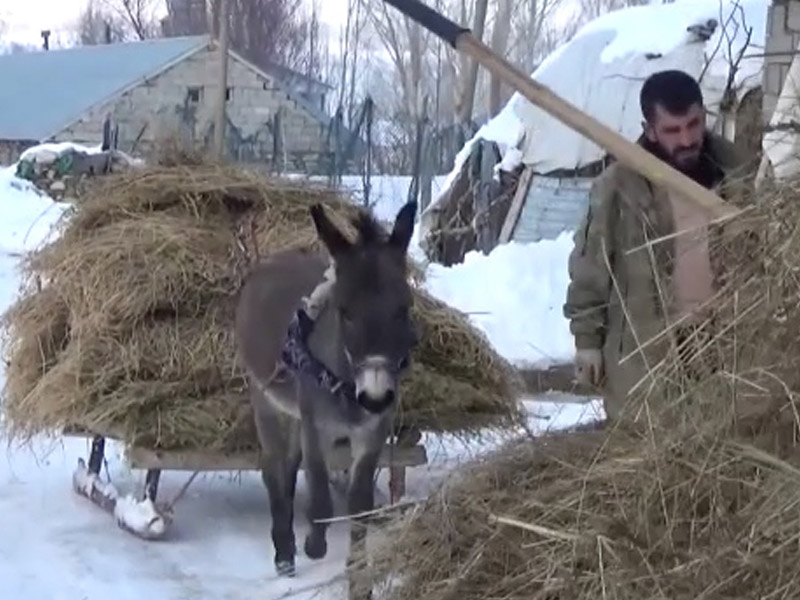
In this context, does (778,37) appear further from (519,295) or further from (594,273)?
(594,273)

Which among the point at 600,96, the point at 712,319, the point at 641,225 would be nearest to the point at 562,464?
the point at 712,319

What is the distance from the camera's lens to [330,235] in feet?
19.0

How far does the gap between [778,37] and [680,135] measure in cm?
587

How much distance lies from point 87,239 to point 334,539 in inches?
73.3

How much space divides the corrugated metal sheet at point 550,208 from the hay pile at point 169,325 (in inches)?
331

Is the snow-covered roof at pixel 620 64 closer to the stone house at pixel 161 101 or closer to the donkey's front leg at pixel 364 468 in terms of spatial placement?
the donkey's front leg at pixel 364 468

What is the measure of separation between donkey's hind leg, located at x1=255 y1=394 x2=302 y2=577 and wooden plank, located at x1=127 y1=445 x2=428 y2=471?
211 millimetres

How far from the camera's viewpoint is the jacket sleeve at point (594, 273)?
5.34 meters

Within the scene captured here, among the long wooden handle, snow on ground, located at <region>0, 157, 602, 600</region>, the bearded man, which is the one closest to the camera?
the long wooden handle

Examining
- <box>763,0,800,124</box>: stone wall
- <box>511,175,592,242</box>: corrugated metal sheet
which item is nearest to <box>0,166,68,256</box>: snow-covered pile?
<box>511,175,592,242</box>: corrugated metal sheet

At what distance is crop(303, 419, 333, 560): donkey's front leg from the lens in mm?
Answer: 6266

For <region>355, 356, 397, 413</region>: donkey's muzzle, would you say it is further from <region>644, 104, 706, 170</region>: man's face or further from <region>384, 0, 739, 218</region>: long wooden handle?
<region>384, 0, 739, 218</region>: long wooden handle

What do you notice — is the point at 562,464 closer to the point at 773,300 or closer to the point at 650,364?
the point at 650,364

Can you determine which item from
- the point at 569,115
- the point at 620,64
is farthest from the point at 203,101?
the point at 569,115
